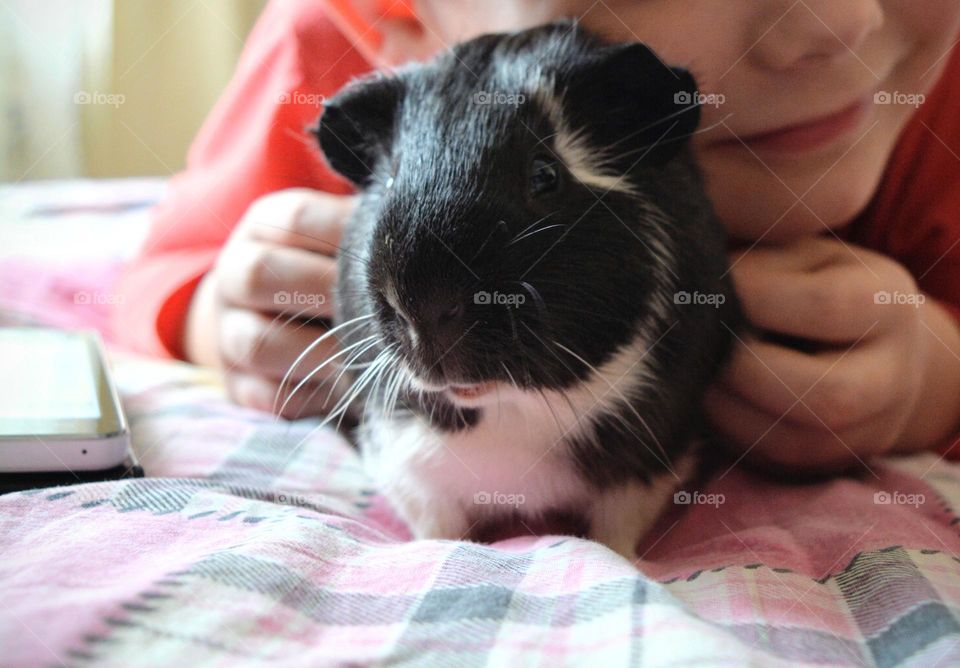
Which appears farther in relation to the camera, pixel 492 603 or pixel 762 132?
pixel 762 132

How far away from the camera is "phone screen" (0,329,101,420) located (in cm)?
95

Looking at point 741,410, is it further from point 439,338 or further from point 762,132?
point 439,338

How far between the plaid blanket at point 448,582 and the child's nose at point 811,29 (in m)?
0.47

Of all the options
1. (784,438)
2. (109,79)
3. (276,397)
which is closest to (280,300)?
(276,397)

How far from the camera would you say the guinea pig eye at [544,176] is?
2.54ft

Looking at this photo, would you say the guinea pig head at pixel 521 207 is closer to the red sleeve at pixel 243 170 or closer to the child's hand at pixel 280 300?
the child's hand at pixel 280 300

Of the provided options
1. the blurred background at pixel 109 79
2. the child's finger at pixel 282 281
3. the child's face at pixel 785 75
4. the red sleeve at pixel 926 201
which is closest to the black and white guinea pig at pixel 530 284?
the child's face at pixel 785 75

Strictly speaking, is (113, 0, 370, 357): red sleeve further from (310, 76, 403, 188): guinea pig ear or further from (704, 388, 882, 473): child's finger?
(704, 388, 882, 473): child's finger

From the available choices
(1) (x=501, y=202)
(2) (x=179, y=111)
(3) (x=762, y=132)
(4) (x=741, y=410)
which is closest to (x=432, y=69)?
(1) (x=501, y=202)

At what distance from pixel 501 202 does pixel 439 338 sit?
13 cm

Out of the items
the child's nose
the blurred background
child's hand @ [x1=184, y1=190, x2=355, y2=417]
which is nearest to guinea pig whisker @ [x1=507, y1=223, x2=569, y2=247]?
the child's nose

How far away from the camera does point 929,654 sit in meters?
0.57

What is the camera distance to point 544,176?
2.56ft

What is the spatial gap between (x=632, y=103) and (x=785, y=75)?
23 centimetres
